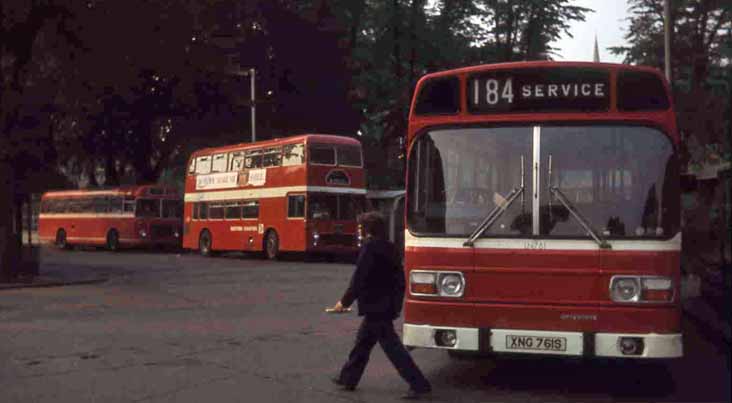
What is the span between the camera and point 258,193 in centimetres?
3494

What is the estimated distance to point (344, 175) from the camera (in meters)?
33.1

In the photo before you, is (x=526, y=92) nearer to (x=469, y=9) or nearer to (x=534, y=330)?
(x=534, y=330)

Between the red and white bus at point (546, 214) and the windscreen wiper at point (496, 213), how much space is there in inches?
0.4

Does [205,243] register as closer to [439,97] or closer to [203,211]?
[203,211]

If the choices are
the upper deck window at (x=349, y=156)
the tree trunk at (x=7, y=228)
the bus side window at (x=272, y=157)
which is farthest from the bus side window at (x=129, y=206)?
the tree trunk at (x=7, y=228)

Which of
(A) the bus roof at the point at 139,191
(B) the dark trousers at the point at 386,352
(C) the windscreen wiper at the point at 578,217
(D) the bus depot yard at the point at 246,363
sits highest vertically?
(A) the bus roof at the point at 139,191

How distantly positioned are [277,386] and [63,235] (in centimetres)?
4244

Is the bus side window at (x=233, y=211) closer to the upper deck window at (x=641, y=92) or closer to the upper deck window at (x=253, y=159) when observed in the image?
the upper deck window at (x=253, y=159)

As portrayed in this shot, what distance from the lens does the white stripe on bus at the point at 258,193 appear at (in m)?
32.9

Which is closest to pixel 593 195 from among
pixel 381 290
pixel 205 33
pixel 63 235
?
pixel 381 290

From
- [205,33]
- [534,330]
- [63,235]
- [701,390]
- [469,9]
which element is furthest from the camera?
[63,235]

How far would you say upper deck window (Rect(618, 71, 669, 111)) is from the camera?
29.5 feet

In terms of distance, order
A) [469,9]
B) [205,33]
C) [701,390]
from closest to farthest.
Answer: [701,390], [205,33], [469,9]

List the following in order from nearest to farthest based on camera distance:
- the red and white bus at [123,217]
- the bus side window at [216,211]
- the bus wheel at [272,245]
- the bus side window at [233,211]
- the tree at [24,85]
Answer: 1. the tree at [24,85]
2. the bus wheel at [272,245]
3. the bus side window at [233,211]
4. the bus side window at [216,211]
5. the red and white bus at [123,217]
